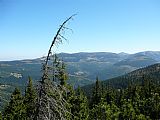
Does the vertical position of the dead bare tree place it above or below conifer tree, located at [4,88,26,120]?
above

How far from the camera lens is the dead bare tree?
422 inches

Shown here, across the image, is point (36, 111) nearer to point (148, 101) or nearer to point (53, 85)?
point (53, 85)

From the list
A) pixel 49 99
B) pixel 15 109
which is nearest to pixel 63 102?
pixel 49 99

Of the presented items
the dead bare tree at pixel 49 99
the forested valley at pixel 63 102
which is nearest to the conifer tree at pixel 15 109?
the forested valley at pixel 63 102

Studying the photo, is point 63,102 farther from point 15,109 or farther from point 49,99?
point 15,109

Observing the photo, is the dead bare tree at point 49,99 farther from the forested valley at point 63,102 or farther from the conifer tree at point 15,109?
the conifer tree at point 15,109

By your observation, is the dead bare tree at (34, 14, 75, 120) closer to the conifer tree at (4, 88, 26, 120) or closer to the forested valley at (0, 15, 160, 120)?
the forested valley at (0, 15, 160, 120)

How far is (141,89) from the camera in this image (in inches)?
3706

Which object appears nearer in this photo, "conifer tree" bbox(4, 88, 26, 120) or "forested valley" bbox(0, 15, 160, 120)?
"forested valley" bbox(0, 15, 160, 120)

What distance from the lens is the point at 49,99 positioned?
10758mm

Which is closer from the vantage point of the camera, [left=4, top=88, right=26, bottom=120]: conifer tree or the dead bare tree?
the dead bare tree

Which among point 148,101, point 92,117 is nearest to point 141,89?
point 148,101

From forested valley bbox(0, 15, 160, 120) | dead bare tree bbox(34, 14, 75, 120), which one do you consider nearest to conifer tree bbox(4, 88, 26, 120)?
forested valley bbox(0, 15, 160, 120)

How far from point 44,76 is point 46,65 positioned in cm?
41
